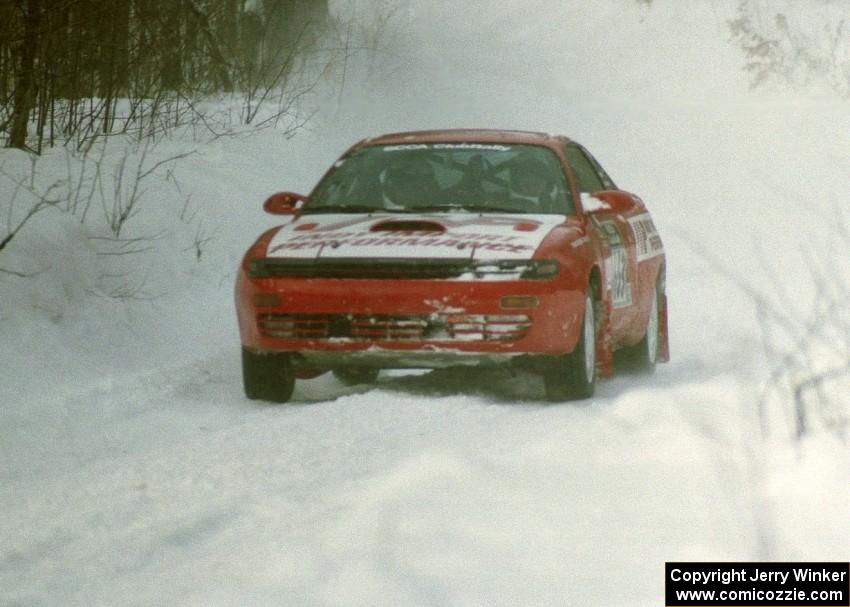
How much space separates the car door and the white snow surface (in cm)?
46

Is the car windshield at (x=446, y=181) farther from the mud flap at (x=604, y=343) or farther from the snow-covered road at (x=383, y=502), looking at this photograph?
the snow-covered road at (x=383, y=502)

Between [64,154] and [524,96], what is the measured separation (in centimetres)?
1617

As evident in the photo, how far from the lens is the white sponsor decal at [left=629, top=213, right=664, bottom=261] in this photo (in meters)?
10.4

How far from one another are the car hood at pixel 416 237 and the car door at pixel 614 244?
58 centimetres

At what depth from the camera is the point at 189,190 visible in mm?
13977

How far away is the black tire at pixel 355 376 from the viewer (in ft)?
33.0

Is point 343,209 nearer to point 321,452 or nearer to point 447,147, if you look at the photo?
point 447,147

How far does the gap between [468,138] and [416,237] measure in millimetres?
1377

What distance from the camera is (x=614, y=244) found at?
9.58 metres

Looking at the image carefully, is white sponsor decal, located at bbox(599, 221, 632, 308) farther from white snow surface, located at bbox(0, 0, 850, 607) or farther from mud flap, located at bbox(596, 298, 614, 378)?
white snow surface, located at bbox(0, 0, 850, 607)

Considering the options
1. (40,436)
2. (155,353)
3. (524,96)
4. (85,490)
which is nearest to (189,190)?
(155,353)

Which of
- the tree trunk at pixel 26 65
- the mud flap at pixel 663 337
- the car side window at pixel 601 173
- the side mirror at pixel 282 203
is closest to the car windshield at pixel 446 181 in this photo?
the side mirror at pixel 282 203

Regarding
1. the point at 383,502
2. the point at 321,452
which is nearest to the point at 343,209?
the point at 321,452

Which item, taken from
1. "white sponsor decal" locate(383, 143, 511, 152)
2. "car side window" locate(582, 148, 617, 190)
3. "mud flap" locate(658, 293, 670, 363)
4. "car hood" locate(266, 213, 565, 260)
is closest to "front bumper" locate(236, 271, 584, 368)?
"car hood" locate(266, 213, 565, 260)
